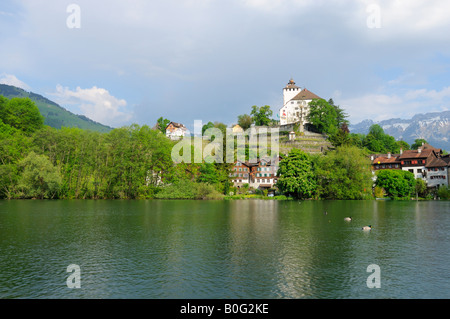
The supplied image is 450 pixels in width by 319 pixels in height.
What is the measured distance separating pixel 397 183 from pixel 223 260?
275ft

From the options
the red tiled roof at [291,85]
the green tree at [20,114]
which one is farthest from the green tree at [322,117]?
the green tree at [20,114]

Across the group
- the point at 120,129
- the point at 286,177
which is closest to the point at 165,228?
the point at 286,177

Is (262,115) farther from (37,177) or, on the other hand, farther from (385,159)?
(37,177)

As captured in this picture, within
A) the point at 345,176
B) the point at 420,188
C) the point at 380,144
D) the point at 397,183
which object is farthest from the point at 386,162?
the point at 380,144

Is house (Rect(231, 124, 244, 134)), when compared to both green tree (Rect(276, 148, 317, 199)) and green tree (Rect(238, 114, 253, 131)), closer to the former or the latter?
green tree (Rect(238, 114, 253, 131))

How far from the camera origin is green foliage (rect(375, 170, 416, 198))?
9194 cm

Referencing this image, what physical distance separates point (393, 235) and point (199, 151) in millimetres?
79660

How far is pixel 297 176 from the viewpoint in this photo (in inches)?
3501

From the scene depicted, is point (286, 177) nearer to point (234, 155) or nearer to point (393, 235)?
→ point (234, 155)

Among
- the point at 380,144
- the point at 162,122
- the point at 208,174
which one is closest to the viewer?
the point at 208,174

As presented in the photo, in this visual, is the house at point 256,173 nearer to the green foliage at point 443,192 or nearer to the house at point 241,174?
the house at point 241,174

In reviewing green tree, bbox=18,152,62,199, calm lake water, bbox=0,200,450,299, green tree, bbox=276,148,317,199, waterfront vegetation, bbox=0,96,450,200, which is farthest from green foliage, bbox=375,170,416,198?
green tree, bbox=18,152,62,199

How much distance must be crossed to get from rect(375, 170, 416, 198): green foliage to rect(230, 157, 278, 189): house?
31851mm

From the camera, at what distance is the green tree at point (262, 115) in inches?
5969
